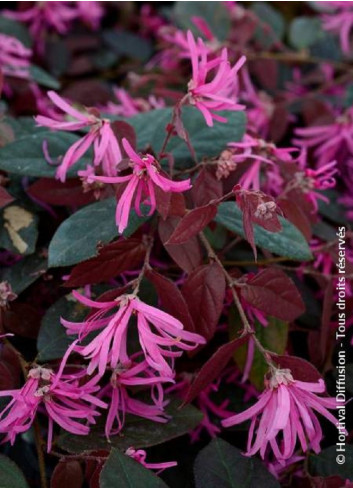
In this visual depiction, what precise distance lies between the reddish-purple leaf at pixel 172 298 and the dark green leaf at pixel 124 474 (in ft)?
0.44

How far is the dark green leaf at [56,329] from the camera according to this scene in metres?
0.67

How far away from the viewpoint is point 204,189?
714 millimetres

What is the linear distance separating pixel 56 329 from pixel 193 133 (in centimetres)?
30

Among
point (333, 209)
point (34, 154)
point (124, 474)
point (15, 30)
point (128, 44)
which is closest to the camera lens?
point (124, 474)

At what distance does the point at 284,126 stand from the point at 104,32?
1.65 feet

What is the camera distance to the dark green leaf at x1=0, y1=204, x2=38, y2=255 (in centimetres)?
73

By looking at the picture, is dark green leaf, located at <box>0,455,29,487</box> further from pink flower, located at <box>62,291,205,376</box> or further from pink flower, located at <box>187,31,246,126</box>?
pink flower, located at <box>187,31,246,126</box>

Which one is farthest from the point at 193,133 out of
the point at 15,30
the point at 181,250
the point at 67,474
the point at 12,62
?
the point at 15,30

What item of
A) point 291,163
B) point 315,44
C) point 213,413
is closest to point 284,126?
point 291,163

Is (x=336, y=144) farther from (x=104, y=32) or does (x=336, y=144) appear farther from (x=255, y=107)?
(x=104, y=32)

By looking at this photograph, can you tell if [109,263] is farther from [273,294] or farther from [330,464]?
[330,464]

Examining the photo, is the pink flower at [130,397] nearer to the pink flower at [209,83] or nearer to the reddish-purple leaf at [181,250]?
the reddish-purple leaf at [181,250]

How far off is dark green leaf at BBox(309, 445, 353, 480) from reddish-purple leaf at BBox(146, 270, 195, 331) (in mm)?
203

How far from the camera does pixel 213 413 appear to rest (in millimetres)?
777
